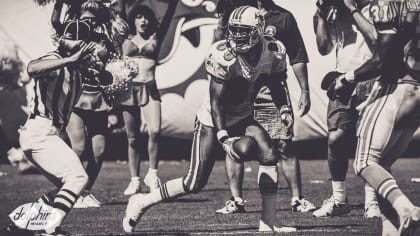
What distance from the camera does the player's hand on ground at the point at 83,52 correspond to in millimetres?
7537

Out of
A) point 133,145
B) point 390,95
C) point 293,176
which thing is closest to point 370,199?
point 293,176

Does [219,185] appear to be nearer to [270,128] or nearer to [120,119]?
[120,119]

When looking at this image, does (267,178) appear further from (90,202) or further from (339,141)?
(90,202)

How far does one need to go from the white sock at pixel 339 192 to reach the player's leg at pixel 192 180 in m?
1.74

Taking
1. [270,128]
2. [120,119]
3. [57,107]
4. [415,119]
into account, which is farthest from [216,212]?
[120,119]

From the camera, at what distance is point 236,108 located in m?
7.92

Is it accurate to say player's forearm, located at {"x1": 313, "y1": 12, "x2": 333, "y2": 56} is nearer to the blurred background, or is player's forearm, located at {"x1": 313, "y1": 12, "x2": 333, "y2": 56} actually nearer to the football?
the football

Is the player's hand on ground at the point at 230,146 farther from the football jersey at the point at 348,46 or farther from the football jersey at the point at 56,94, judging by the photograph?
the football jersey at the point at 348,46

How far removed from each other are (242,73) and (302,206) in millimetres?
2216

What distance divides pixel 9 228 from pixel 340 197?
129 inches

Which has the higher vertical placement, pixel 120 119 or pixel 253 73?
pixel 253 73

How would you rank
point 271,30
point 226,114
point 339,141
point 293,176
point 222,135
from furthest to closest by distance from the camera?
point 293,176, point 271,30, point 339,141, point 226,114, point 222,135

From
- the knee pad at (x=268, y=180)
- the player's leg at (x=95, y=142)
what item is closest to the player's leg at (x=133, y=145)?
the player's leg at (x=95, y=142)

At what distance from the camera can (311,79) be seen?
14.4 meters
